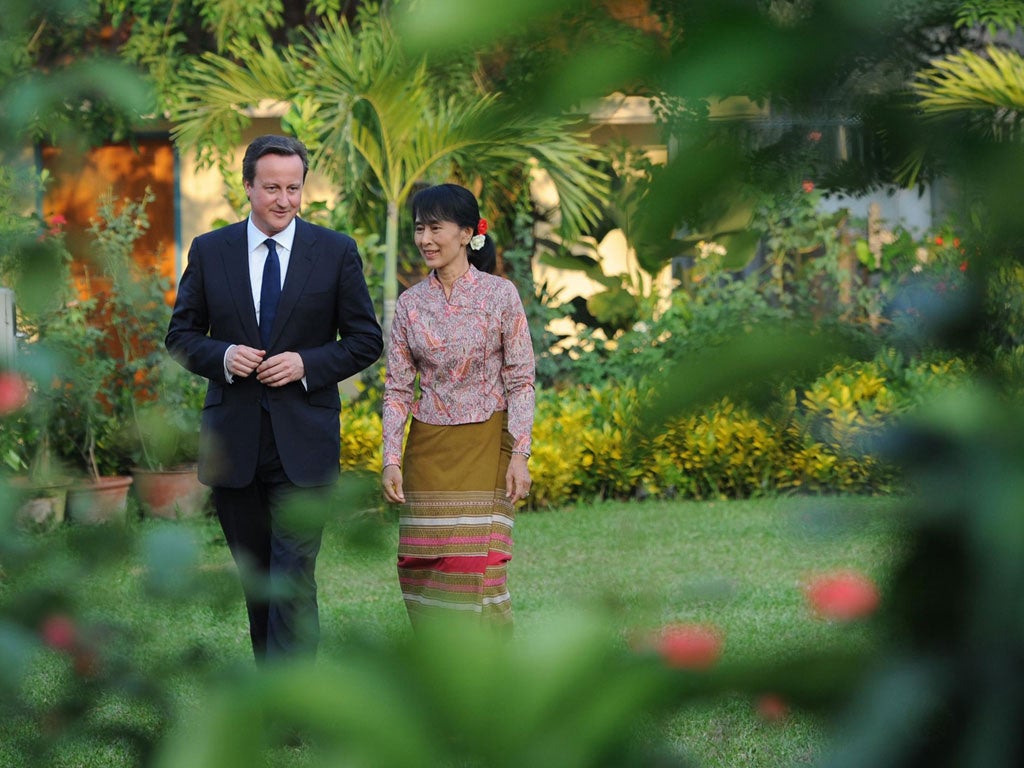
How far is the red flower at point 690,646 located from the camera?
514mm

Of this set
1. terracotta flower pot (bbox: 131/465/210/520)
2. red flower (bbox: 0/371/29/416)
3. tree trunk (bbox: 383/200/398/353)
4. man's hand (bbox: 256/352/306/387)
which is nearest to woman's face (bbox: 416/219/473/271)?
man's hand (bbox: 256/352/306/387)

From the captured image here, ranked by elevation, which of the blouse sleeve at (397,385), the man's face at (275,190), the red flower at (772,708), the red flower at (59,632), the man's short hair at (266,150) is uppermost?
the man's short hair at (266,150)

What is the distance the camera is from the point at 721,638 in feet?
1.81

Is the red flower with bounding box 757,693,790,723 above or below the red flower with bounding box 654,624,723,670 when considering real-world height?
below

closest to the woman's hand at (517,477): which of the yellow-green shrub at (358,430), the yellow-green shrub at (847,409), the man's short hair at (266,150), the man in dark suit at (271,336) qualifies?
the man in dark suit at (271,336)

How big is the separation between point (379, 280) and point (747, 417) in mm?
8071

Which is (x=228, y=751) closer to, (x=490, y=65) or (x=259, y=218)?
(x=490, y=65)

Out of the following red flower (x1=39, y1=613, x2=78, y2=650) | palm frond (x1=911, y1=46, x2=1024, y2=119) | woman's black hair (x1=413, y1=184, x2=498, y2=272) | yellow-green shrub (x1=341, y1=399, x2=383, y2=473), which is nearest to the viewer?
palm frond (x1=911, y1=46, x2=1024, y2=119)

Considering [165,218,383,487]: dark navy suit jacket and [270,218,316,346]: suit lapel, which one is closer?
[165,218,383,487]: dark navy suit jacket

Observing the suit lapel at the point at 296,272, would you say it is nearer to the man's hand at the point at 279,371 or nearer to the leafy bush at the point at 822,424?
the man's hand at the point at 279,371

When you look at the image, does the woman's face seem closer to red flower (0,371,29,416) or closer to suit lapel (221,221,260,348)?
suit lapel (221,221,260,348)

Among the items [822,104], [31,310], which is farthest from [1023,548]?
[31,310]

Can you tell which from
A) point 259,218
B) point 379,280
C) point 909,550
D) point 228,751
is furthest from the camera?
point 379,280

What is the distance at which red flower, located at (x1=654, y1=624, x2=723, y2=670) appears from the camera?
1.69ft
